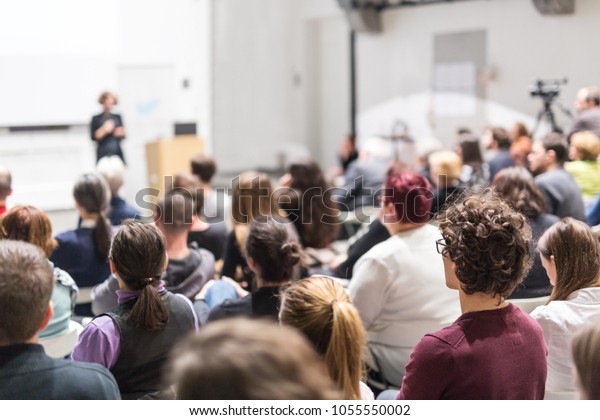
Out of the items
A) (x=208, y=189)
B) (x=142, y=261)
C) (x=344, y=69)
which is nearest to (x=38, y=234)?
(x=142, y=261)

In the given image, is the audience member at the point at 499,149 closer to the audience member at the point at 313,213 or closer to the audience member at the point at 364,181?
the audience member at the point at 364,181

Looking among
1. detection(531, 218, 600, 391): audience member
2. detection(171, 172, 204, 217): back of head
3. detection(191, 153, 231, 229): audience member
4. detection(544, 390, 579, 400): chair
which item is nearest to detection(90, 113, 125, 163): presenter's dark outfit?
detection(191, 153, 231, 229): audience member

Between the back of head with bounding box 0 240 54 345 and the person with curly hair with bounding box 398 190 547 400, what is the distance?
0.97m

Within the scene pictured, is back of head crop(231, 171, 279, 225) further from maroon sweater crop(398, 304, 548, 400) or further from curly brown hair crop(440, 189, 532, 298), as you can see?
maroon sweater crop(398, 304, 548, 400)

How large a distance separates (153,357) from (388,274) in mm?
1061

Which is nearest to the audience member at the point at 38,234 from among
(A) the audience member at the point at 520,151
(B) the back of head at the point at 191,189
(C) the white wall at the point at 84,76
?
(B) the back of head at the point at 191,189

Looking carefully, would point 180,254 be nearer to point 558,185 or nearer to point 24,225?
point 24,225

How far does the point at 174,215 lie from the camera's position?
3809 mm

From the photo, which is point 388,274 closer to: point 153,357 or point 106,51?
point 153,357

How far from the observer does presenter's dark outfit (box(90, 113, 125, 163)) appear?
859cm

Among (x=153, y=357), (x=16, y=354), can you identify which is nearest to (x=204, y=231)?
(x=153, y=357)

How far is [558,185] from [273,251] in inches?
106

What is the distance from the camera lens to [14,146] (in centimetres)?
817

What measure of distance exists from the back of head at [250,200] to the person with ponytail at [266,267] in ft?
4.34
